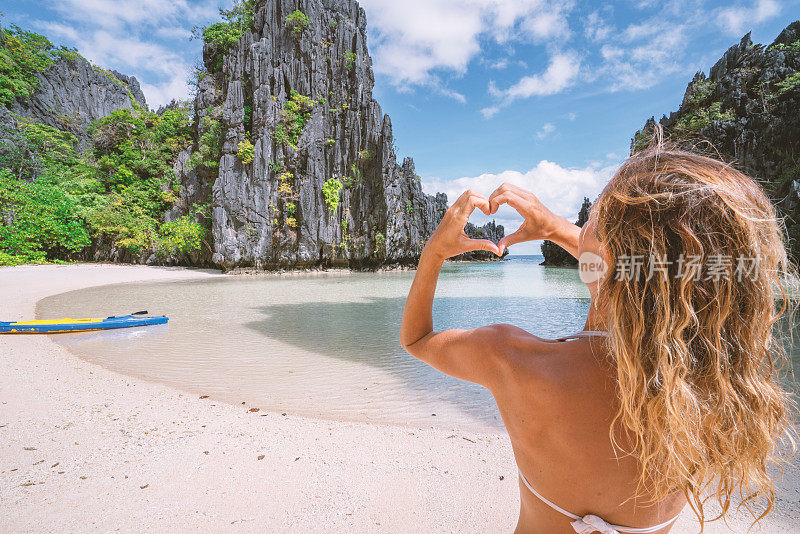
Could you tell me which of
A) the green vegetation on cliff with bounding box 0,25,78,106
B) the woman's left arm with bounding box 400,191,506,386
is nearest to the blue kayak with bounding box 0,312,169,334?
the woman's left arm with bounding box 400,191,506,386

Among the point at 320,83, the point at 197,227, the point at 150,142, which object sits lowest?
the point at 197,227

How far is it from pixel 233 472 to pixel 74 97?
149 feet

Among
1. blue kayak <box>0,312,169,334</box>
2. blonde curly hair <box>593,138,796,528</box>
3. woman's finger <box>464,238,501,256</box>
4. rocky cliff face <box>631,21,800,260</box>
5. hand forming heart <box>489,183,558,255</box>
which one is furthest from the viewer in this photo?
rocky cliff face <box>631,21,800,260</box>

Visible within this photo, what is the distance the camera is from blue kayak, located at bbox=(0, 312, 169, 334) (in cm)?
718

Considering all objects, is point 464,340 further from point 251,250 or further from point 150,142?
point 150,142

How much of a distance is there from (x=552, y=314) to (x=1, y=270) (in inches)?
1059

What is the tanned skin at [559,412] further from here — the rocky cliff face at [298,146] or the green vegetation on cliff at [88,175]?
the green vegetation on cliff at [88,175]

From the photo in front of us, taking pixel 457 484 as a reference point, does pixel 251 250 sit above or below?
above

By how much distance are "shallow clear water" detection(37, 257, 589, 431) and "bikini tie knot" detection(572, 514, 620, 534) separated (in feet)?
10.4

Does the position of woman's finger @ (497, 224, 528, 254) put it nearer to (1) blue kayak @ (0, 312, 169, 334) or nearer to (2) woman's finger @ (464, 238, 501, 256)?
(2) woman's finger @ (464, 238, 501, 256)

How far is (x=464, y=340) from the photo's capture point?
92 centimetres

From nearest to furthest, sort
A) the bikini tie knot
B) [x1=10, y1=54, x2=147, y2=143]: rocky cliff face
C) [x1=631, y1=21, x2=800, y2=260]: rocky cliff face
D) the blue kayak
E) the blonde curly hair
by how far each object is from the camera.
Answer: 1. the blonde curly hair
2. the bikini tie knot
3. the blue kayak
4. [x1=631, y1=21, x2=800, y2=260]: rocky cliff face
5. [x1=10, y1=54, x2=147, y2=143]: rocky cliff face

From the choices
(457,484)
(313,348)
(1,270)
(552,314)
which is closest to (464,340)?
(457,484)

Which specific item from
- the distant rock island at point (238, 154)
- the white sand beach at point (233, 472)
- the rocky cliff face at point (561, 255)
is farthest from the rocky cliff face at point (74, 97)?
the rocky cliff face at point (561, 255)
